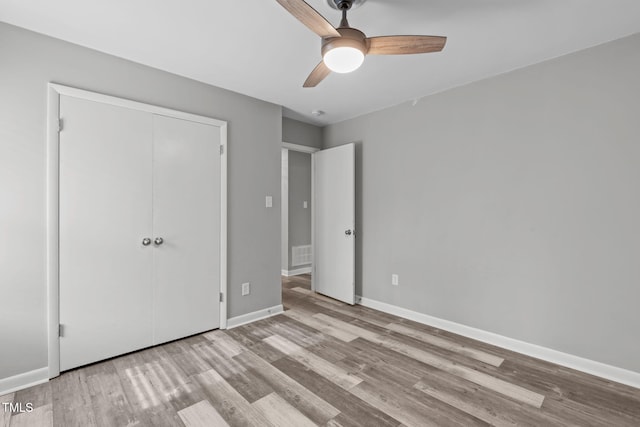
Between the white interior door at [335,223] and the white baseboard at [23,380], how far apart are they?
291 cm

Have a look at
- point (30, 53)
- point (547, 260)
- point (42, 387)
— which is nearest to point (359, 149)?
point (547, 260)

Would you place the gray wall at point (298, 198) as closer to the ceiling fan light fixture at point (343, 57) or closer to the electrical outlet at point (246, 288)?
the electrical outlet at point (246, 288)

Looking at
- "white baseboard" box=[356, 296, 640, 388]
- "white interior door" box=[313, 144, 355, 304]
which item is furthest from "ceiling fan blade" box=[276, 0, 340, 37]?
"white baseboard" box=[356, 296, 640, 388]

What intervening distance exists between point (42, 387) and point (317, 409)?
1908mm

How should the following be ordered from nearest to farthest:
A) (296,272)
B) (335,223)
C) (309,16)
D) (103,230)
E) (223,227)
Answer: (309,16) → (103,230) → (223,227) → (335,223) → (296,272)

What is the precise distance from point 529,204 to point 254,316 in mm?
2925

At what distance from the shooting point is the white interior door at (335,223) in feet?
12.5

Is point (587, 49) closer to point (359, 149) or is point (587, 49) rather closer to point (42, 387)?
point (359, 149)

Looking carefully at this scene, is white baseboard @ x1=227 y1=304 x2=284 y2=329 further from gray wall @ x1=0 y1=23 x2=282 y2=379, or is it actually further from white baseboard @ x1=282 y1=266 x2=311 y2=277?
white baseboard @ x1=282 y1=266 x2=311 y2=277

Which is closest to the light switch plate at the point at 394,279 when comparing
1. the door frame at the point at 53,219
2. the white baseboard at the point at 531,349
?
the white baseboard at the point at 531,349

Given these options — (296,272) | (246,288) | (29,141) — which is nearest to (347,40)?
(29,141)

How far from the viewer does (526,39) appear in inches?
A: 84.3

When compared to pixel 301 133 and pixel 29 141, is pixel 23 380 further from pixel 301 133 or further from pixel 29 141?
pixel 301 133

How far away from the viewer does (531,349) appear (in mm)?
2500
